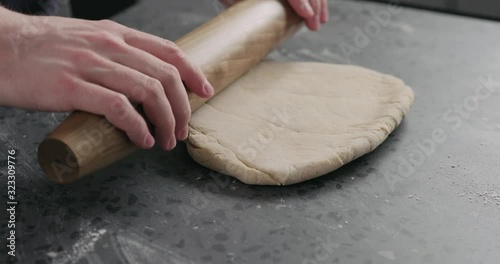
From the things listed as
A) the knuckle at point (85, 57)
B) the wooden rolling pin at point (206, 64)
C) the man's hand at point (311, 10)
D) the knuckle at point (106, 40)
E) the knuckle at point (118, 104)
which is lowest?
the man's hand at point (311, 10)

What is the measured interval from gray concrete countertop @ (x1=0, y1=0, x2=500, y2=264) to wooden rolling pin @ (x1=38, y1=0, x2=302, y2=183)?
0.10 m

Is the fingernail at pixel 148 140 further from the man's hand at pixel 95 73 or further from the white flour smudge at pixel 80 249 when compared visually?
the white flour smudge at pixel 80 249

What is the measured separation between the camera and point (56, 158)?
Result: 43.4 inches

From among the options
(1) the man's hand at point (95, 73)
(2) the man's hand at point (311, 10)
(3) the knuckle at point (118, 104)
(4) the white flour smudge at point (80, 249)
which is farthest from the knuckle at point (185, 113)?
(2) the man's hand at point (311, 10)

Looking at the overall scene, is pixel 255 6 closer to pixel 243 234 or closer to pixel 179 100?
pixel 179 100

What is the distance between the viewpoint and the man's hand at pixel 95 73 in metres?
1.10

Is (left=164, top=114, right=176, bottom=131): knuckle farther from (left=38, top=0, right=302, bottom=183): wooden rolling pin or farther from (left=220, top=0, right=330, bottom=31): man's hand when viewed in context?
(left=220, top=0, right=330, bottom=31): man's hand

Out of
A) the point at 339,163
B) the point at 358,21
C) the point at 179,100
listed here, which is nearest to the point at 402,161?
the point at 339,163
